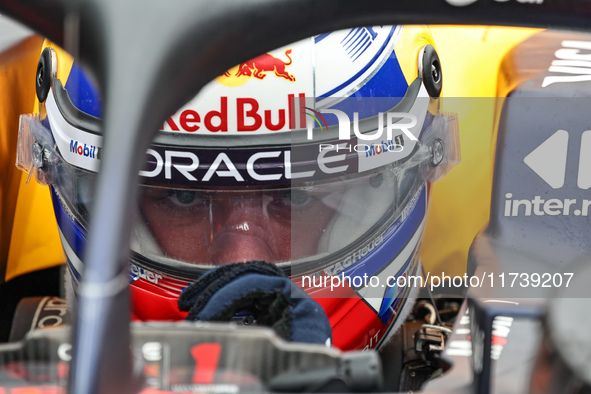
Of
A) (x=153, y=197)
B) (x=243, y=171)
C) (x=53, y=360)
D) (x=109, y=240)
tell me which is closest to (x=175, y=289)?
(x=153, y=197)

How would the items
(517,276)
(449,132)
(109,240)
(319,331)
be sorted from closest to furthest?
(109,240) → (319,331) → (517,276) → (449,132)

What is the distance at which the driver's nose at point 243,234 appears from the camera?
1.11m

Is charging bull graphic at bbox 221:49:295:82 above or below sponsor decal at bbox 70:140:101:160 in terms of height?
above

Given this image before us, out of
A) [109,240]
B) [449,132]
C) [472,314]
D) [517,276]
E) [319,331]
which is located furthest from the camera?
[449,132]

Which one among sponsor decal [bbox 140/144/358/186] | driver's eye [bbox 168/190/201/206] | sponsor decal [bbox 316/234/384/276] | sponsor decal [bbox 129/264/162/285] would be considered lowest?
sponsor decal [bbox 129/264/162/285]

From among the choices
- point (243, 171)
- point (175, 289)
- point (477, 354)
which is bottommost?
point (175, 289)

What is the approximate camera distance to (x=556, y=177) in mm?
1181

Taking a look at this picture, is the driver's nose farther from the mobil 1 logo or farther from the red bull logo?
the mobil 1 logo

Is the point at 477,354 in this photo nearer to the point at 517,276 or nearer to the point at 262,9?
the point at 262,9

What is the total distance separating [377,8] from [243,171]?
68 centimetres

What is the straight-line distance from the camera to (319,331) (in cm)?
61

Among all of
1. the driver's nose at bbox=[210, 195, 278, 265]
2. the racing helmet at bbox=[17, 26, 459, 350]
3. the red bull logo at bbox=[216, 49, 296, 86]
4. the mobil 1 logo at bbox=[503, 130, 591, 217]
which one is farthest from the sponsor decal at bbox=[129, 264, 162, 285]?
the mobil 1 logo at bbox=[503, 130, 591, 217]

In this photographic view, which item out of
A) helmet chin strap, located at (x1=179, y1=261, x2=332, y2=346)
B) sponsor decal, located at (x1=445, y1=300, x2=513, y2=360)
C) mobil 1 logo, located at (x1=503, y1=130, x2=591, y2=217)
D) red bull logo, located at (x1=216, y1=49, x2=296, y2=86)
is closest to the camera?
sponsor decal, located at (x1=445, y1=300, x2=513, y2=360)

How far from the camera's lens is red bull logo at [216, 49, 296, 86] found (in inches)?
40.7
